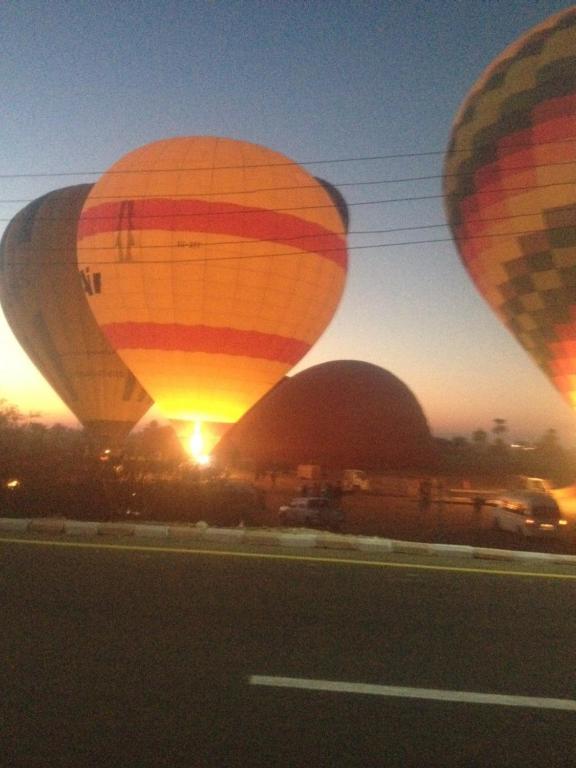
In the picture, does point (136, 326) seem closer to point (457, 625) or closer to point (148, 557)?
point (148, 557)

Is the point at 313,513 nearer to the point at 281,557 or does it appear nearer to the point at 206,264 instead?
the point at 206,264

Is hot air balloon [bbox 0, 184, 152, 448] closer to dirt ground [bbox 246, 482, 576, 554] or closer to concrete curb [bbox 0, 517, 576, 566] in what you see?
dirt ground [bbox 246, 482, 576, 554]

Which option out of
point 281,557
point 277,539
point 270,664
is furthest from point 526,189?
point 270,664

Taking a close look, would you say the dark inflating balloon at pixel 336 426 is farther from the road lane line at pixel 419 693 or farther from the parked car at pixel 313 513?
the road lane line at pixel 419 693

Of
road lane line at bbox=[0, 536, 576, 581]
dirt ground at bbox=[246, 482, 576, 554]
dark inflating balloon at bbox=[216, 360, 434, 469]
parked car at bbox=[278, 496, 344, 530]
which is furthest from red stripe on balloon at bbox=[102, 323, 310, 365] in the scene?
dark inflating balloon at bbox=[216, 360, 434, 469]

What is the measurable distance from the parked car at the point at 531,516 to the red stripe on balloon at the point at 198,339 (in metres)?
7.34

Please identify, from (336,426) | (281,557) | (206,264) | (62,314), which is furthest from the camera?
(336,426)

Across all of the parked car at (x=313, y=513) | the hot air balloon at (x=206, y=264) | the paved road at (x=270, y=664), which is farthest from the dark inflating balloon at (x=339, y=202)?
the paved road at (x=270, y=664)

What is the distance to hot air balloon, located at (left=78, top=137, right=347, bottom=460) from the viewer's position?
1920 centimetres

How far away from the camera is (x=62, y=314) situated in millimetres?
25969

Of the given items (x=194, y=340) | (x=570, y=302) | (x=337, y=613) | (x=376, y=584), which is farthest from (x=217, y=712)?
(x=570, y=302)

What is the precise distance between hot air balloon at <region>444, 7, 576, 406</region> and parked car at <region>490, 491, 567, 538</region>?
12.0 feet

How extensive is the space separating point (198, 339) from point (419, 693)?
618 inches

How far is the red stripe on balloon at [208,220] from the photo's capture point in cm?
1906
